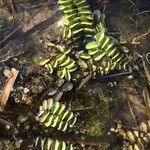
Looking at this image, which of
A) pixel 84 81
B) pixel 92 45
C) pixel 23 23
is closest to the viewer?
pixel 92 45

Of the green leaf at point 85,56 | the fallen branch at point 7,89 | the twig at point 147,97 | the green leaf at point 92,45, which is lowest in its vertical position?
the twig at point 147,97

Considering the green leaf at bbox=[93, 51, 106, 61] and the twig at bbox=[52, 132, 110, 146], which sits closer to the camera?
the twig at bbox=[52, 132, 110, 146]

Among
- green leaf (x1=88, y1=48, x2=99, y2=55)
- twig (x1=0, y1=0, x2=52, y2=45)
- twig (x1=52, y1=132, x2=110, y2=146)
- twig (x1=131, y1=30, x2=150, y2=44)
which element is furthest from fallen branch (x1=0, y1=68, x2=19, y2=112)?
twig (x1=131, y1=30, x2=150, y2=44)

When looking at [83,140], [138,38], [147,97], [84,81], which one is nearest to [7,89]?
[84,81]

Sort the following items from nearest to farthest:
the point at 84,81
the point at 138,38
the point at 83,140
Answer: the point at 83,140 → the point at 84,81 → the point at 138,38

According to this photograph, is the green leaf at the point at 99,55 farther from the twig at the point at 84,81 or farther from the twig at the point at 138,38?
the twig at the point at 138,38

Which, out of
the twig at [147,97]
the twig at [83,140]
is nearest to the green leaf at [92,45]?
the twig at [147,97]

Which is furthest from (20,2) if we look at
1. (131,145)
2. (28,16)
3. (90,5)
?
(131,145)

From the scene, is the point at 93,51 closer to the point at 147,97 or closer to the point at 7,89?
the point at 147,97

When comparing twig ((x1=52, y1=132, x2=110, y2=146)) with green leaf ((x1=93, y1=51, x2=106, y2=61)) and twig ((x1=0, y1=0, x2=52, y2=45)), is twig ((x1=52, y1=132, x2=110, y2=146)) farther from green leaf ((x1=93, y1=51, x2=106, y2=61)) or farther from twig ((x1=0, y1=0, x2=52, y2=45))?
twig ((x1=0, y1=0, x2=52, y2=45))
